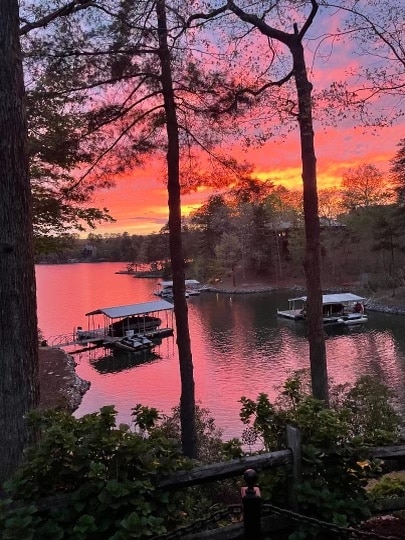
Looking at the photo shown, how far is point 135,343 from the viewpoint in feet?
85.3

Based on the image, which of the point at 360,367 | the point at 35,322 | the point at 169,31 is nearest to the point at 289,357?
the point at 360,367

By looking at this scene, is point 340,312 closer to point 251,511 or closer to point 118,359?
point 118,359

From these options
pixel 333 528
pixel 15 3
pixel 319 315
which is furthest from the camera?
pixel 319 315

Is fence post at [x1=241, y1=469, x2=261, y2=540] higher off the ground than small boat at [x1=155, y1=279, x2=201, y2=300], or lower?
higher

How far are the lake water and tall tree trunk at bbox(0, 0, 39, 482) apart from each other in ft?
29.2

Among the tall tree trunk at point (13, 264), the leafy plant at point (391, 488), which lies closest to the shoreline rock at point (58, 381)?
the tall tree trunk at point (13, 264)

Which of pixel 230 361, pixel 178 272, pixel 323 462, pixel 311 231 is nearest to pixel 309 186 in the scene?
pixel 311 231

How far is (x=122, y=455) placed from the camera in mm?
2430

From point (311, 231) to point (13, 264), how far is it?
457cm

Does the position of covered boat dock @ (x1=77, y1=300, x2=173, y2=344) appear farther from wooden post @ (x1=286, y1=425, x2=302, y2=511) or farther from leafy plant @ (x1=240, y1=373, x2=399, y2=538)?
wooden post @ (x1=286, y1=425, x2=302, y2=511)

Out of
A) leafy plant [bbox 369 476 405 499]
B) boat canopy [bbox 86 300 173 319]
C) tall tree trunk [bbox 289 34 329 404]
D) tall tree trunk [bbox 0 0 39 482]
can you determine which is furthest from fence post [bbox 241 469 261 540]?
boat canopy [bbox 86 300 173 319]

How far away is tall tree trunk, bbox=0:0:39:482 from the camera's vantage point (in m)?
3.54

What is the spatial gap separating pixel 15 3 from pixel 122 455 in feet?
11.2

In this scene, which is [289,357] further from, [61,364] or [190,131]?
[190,131]
